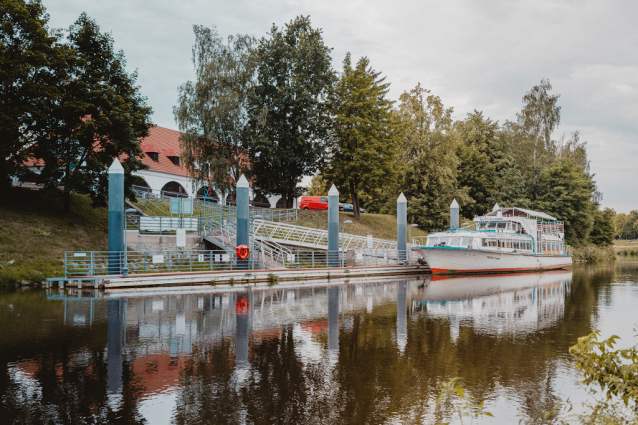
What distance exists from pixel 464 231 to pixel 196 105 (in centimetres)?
2353

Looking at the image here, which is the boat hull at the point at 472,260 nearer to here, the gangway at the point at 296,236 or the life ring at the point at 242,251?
the gangway at the point at 296,236

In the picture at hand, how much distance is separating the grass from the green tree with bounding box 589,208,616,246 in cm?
3255

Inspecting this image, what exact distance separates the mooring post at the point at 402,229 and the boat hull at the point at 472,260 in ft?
5.75

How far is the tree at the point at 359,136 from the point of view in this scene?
47.5 m

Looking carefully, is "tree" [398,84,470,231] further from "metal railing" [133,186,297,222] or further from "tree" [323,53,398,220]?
"metal railing" [133,186,297,222]

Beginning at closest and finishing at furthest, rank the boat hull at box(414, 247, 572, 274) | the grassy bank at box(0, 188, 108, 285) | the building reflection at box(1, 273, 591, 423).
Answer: the building reflection at box(1, 273, 591, 423) → the grassy bank at box(0, 188, 108, 285) → the boat hull at box(414, 247, 572, 274)

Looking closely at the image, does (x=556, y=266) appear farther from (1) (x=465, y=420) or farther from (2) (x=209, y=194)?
(1) (x=465, y=420)

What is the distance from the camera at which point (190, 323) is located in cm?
1430

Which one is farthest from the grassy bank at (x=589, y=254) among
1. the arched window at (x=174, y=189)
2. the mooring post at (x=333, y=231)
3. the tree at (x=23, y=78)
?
the tree at (x=23, y=78)

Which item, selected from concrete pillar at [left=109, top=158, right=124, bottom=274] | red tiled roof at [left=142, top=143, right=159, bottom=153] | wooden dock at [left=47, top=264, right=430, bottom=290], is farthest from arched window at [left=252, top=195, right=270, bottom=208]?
concrete pillar at [left=109, top=158, right=124, bottom=274]

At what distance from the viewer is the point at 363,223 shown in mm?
50812

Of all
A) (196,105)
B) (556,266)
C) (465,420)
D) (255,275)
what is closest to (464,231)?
(556,266)

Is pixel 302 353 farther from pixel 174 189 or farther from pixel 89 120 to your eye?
pixel 174 189

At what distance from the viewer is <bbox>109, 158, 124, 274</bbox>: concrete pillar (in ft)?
78.0
